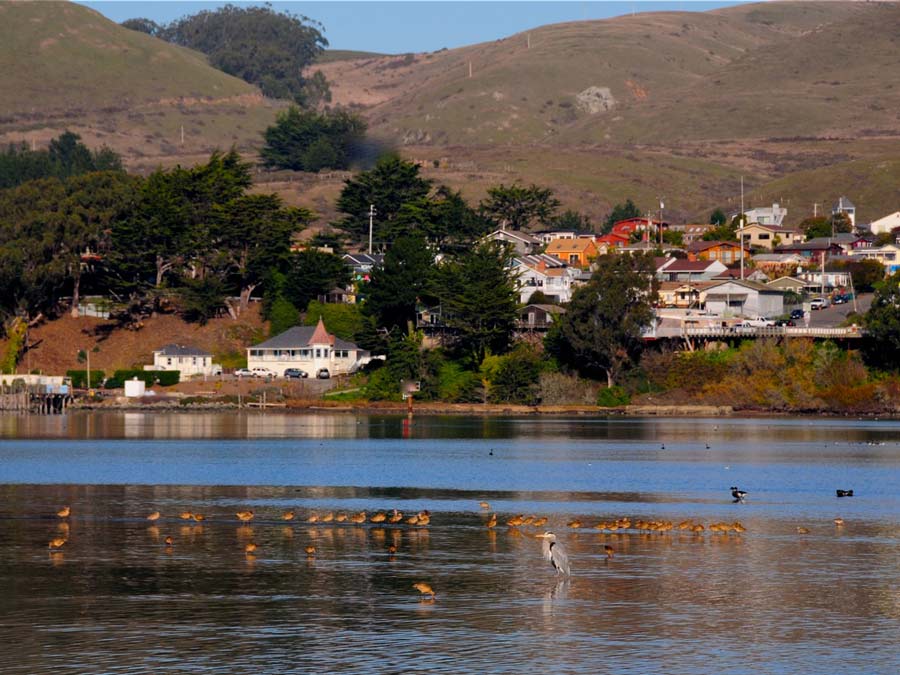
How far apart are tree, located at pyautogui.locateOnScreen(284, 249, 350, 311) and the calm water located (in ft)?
218

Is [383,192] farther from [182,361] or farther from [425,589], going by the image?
[425,589]

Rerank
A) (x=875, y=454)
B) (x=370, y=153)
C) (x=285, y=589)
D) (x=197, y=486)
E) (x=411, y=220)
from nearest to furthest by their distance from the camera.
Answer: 1. (x=285, y=589)
2. (x=197, y=486)
3. (x=875, y=454)
4. (x=411, y=220)
5. (x=370, y=153)

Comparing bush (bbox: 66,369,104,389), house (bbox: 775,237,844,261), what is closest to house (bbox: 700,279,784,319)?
house (bbox: 775,237,844,261)

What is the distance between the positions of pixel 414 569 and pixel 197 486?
2448 cm

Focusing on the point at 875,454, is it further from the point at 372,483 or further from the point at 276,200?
the point at 276,200

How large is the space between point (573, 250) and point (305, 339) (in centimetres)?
5852

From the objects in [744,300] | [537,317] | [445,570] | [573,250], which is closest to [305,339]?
[537,317]

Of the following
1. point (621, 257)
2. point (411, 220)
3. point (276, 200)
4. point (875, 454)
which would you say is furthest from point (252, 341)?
point (875, 454)

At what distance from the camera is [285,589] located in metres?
34.8

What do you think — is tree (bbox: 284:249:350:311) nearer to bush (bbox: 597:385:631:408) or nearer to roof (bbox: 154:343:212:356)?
roof (bbox: 154:343:212:356)

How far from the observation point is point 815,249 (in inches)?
7141

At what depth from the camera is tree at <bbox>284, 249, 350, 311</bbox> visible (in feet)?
462

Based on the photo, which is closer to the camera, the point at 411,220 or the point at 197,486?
the point at 197,486

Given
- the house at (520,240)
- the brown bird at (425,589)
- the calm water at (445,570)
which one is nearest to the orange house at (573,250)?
the house at (520,240)
